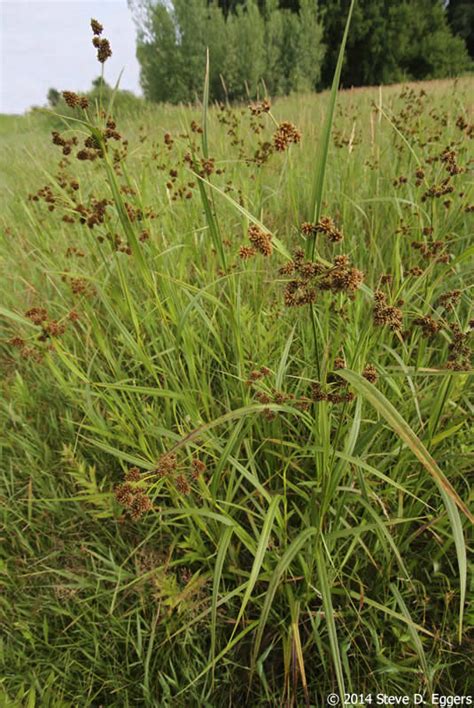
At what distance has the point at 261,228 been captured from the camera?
0.76m

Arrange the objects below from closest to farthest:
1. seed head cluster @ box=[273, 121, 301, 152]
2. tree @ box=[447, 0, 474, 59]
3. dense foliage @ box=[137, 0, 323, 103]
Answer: seed head cluster @ box=[273, 121, 301, 152] → dense foliage @ box=[137, 0, 323, 103] → tree @ box=[447, 0, 474, 59]

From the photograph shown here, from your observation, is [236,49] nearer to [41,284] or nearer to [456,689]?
[41,284]

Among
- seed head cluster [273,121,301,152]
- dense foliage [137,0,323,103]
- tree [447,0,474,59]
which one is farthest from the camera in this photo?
tree [447,0,474,59]

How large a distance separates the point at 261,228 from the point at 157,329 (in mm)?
819

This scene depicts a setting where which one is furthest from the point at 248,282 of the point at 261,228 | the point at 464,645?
the point at 464,645

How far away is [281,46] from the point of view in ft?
49.3

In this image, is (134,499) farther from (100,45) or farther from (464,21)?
(464,21)

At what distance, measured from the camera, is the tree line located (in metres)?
13.0

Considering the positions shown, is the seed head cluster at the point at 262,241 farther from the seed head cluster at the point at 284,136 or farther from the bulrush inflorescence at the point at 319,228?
the seed head cluster at the point at 284,136

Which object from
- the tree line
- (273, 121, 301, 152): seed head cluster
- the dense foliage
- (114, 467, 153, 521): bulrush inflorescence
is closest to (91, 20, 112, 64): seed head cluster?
(273, 121, 301, 152): seed head cluster

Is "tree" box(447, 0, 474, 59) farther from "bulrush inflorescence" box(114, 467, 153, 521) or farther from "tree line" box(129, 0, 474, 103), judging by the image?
"bulrush inflorescence" box(114, 467, 153, 521)

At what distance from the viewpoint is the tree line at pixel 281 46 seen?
13016 mm

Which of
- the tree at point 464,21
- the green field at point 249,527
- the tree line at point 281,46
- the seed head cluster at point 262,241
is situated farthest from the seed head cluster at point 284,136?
the tree at point 464,21

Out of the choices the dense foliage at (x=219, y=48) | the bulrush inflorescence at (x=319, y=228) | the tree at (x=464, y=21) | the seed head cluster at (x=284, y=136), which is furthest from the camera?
the tree at (x=464, y=21)
